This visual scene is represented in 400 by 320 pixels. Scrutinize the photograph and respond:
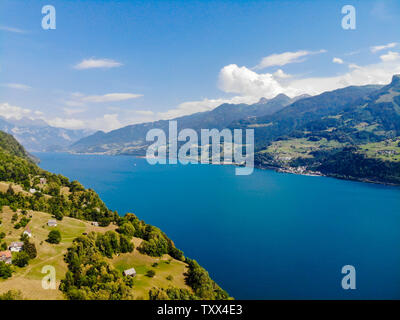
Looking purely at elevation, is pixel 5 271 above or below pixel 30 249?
below

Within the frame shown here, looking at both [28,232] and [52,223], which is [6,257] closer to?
[28,232]

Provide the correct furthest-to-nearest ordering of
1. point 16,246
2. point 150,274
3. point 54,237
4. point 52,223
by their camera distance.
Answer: point 52,223
point 54,237
point 150,274
point 16,246

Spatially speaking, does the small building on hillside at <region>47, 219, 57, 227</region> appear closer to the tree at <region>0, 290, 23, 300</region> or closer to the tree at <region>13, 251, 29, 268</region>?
the tree at <region>13, 251, 29, 268</region>

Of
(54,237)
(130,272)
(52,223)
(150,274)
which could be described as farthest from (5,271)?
(150,274)

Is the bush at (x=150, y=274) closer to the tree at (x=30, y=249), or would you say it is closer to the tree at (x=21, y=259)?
the tree at (x=30, y=249)

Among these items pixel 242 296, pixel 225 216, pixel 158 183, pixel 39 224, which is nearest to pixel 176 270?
pixel 242 296

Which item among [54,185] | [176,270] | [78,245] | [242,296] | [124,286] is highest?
[54,185]
